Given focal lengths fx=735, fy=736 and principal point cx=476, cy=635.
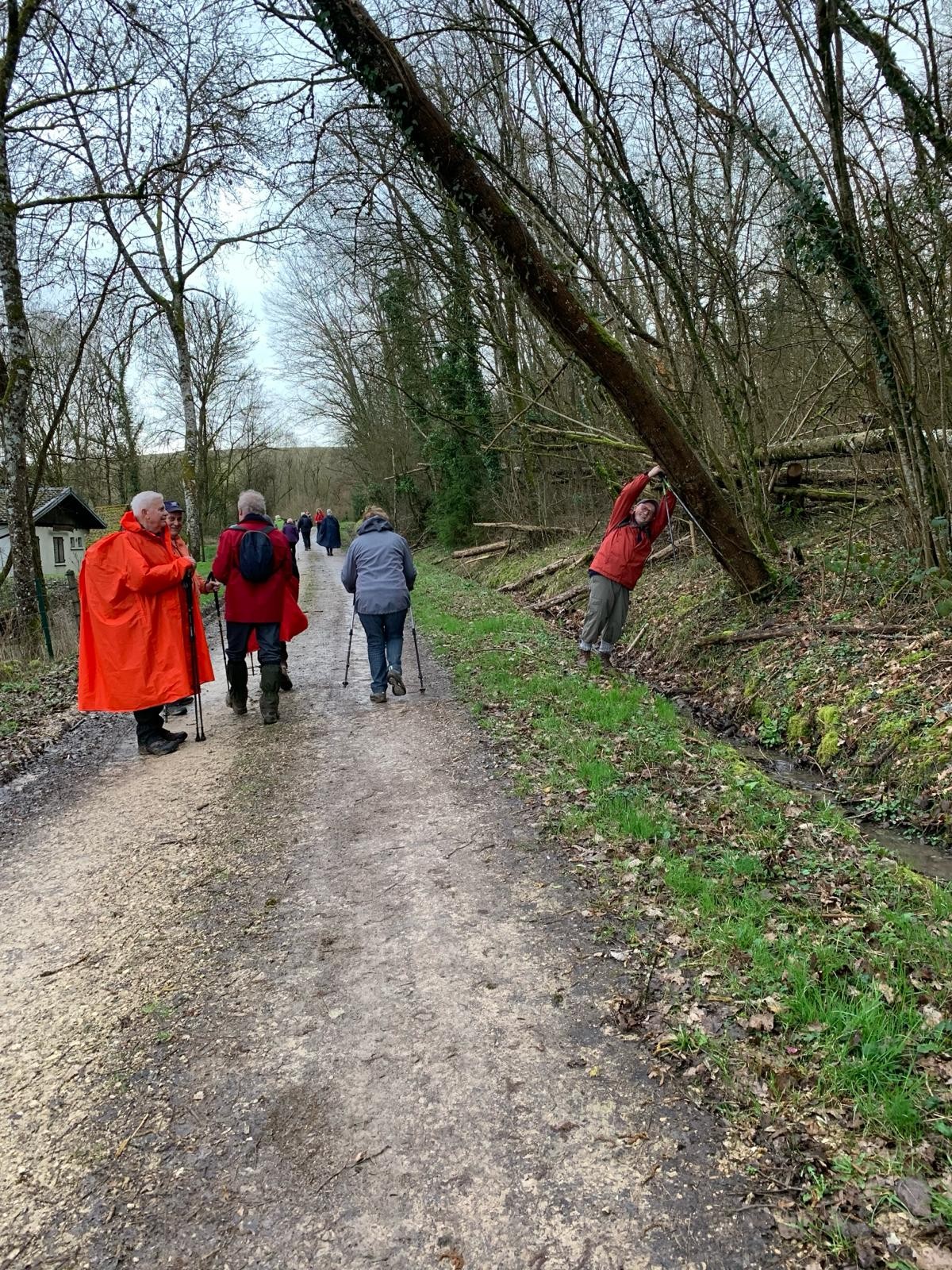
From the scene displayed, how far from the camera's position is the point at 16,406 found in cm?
1082

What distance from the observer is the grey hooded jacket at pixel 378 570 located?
798cm

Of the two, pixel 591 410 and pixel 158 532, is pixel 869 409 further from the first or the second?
pixel 158 532

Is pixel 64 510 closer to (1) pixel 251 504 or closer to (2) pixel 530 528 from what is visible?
(2) pixel 530 528

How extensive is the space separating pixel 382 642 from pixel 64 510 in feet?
111

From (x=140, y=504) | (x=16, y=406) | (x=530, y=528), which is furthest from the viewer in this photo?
(x=530, y=528)

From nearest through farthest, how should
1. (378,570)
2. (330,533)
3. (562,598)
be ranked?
(378,570) < (562,598) < (330,533)

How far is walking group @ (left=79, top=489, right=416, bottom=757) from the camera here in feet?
21.1

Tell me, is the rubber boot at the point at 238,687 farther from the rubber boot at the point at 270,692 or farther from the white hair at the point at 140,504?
the white hair at the point at 140,504

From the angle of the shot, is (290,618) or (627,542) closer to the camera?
(290,618)

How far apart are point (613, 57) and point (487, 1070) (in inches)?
378

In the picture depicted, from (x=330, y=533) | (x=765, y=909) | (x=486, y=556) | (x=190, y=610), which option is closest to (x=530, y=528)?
(x=486, y=556)

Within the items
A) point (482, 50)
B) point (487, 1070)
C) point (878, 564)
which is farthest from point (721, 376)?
point (487, 1070)

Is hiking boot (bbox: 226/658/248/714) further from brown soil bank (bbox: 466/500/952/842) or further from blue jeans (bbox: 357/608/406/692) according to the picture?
brown soil bank (bbox: 466/500/952/842)

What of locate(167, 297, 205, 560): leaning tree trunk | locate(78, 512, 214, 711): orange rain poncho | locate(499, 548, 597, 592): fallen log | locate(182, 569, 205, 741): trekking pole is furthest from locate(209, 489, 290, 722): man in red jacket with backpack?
locate(167, 297, 205, 560): leaning tree trunk
